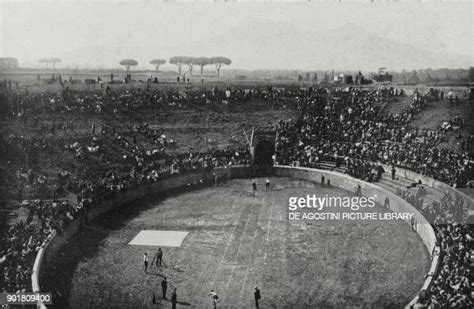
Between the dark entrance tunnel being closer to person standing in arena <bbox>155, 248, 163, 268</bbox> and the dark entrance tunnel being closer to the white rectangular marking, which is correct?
the white rectangular marking

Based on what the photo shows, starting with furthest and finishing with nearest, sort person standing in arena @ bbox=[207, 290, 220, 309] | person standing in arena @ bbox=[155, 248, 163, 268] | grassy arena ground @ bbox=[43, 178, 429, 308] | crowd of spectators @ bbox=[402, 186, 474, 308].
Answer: person standing in arena @ bbox=[155, 248, 163, 268]
grassy arena ground @ bbox=[43, 178, 429, 308]
person standing in arena @ bbox=[207, 290, 220, 309]
crowd of spectators @ bbox=[402, 186, 474, 308]

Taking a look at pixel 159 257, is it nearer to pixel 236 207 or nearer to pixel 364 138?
pixel 236 207

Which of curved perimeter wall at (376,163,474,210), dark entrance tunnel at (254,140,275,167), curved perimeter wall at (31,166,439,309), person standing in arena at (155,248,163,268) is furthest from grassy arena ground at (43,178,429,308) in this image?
dark entrance tunnel at (254,140,275,167)

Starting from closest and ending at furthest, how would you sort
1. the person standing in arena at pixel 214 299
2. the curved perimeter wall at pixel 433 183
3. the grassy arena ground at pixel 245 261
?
the person standing in arena at pixel 214 299, the grassy arena ground at pixel 245 261, the curved perimeter wall at pixel 433 183

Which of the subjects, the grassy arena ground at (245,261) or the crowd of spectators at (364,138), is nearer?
the grassy arena ground at (245,261)

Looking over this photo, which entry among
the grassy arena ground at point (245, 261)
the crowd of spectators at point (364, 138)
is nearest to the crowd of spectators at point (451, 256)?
the grassy arena ground at point (245, 261)

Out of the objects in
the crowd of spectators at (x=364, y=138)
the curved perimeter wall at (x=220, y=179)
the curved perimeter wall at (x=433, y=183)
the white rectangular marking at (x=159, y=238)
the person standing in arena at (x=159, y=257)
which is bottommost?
the white rectangular marking at (x=159, y=238)

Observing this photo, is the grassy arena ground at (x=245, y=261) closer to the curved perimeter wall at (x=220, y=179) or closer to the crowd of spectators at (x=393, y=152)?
the curved perimeter wall at (x=220, y=179)

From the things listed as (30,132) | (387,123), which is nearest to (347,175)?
(387,123)
